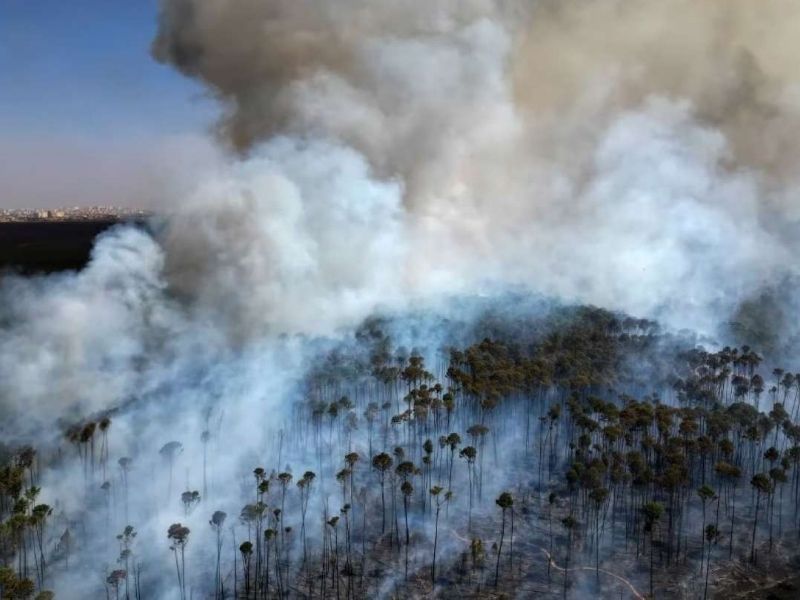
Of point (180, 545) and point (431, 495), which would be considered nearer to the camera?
point (180, 545)

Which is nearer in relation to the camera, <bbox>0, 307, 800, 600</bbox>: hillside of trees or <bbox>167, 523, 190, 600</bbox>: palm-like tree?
<bbox>167, 523, 190, 600</bbox>: palm-like tree

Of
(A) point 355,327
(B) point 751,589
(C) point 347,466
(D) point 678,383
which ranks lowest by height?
(B) point 751,589

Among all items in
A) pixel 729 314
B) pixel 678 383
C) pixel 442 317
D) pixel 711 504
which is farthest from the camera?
pixel 729 314

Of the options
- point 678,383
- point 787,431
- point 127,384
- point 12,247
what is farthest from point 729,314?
point 12,247

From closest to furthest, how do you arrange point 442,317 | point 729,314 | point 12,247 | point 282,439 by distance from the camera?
point 282,439 → point 442,317 → point 729,314 → point 12,247

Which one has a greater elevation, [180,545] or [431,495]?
[431,495]

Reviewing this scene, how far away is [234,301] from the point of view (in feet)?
203

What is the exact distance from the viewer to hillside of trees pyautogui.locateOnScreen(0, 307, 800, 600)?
33.7 meters

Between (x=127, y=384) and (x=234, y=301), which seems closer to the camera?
(x=127, y=384)

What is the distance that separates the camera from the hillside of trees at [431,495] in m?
33.7

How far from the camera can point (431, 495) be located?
135 ft

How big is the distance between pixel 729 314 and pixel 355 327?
44.0 m

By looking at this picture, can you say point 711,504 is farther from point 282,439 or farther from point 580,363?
point 282,439

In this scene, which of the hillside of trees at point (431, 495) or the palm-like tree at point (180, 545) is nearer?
the palm-like tree at point (180, 545)
